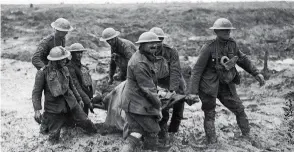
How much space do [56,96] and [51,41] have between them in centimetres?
125

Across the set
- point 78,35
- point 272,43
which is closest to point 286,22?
point 272,43

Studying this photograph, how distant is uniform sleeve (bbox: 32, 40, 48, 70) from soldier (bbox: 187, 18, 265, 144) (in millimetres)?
2652

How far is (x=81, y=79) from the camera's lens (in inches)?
245

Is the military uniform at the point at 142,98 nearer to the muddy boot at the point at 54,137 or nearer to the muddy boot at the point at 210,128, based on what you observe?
the muddy boot at the point at 210,128

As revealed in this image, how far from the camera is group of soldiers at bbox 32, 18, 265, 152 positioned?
464 cm

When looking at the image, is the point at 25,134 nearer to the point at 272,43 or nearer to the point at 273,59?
the point at 273,59

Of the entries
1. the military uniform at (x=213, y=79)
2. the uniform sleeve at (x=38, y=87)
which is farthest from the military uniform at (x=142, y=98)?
the uniform sleeve at (x=38, y=87)

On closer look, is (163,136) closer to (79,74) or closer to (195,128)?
(195,128)

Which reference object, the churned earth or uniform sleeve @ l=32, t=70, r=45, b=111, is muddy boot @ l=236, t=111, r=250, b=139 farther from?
uniform sleeve @ l=32, t=70, r=45, b=111

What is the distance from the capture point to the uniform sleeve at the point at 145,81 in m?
4.34

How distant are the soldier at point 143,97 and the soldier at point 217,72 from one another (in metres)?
1.05

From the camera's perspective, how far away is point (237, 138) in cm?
590

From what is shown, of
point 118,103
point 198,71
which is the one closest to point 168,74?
point 198,71

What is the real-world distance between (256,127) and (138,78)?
3619 millimetres
